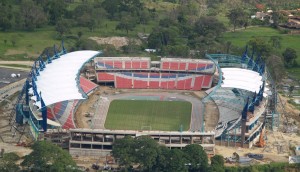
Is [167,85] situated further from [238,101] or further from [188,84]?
[238,101]

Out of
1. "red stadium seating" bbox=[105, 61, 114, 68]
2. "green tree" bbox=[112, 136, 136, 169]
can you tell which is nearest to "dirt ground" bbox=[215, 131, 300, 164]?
"green tree" bbox=[112, 136, 136, 169]

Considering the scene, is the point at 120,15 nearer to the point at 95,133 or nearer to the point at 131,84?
the point at 131,84

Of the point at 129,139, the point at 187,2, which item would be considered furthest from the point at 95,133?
the point at 187,2

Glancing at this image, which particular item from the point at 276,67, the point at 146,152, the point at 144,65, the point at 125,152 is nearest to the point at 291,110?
the point at 276,67

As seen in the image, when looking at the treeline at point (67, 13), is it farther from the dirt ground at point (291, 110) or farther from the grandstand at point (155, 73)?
the dirt ground at point (291, 110)

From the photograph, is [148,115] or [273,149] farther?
[148,115]
